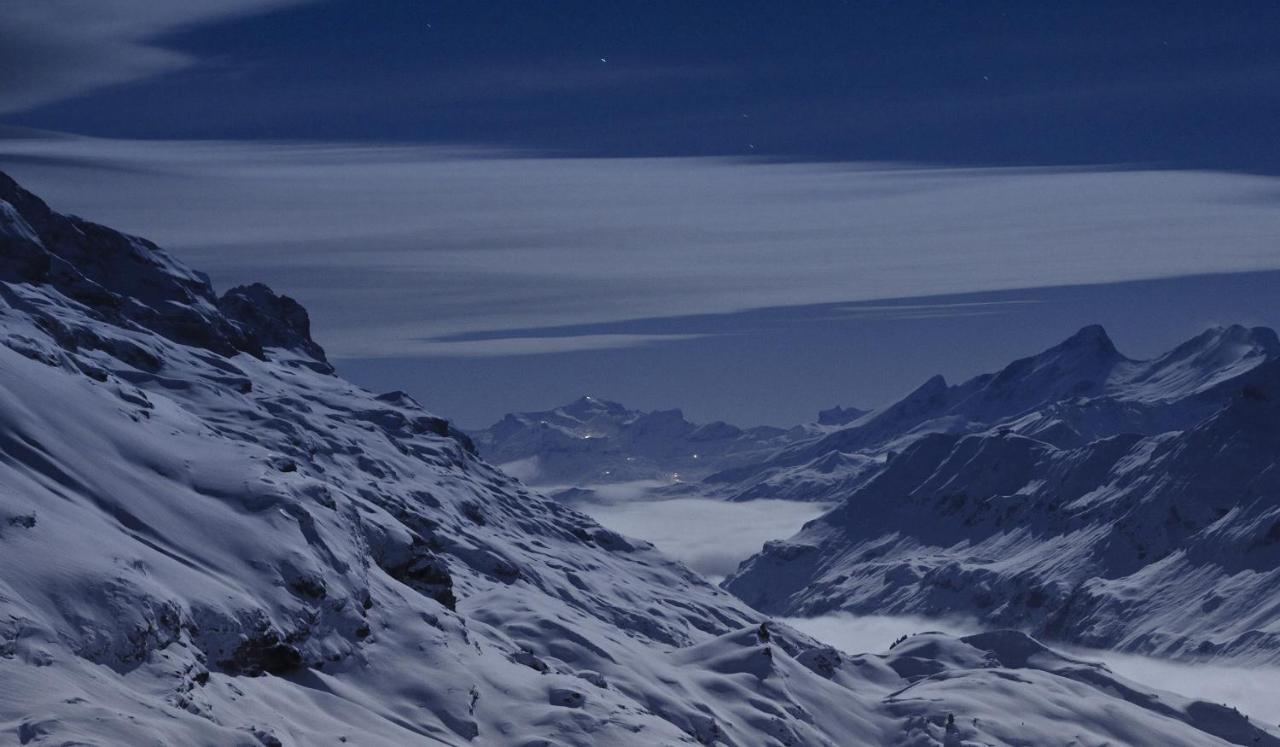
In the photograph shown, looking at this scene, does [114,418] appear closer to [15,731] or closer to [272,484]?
[272,484]

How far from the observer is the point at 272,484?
119 m

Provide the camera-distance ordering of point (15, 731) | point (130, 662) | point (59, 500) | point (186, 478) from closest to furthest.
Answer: point (15, 731) < point (130, 662) < point (59, 500) < point (186, 478)

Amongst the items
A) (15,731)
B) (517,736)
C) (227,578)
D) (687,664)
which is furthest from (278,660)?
(687,664)

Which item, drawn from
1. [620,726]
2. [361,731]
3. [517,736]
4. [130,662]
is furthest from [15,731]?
[620,726]

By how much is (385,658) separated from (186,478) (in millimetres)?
20655

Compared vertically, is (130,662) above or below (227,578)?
below

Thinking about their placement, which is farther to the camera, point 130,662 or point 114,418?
point 114,418

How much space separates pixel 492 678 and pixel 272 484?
25.7 meters

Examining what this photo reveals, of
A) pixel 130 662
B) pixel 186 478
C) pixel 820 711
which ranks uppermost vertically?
pixel 820 711

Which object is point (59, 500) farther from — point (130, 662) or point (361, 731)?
point (361, 731)

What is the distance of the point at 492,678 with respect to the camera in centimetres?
12912

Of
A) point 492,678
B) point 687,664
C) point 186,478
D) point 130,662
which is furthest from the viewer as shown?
point 687,664

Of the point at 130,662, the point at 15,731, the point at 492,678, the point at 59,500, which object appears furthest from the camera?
the point at 492,678

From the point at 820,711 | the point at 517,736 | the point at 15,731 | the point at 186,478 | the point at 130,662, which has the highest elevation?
the point at 820,711
